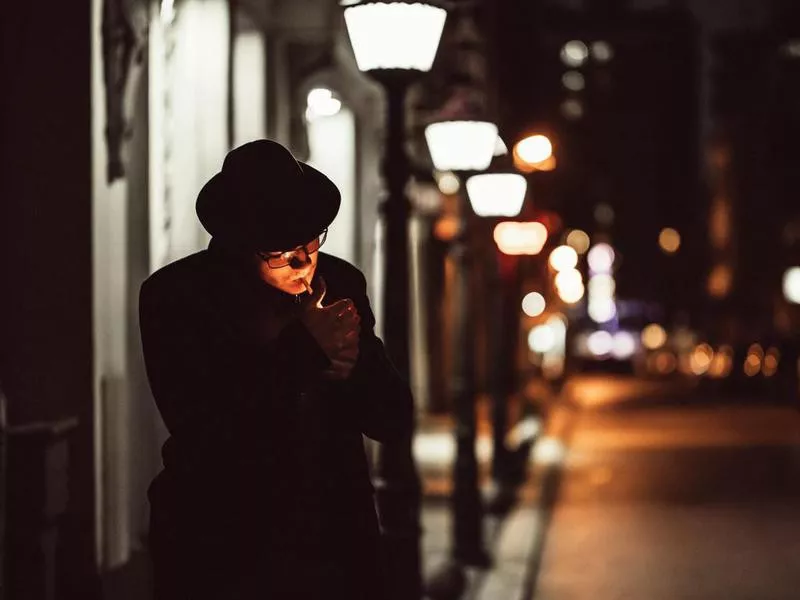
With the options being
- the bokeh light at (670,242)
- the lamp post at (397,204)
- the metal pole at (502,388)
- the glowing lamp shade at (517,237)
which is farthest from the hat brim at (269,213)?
the bokeh light at (670,242)

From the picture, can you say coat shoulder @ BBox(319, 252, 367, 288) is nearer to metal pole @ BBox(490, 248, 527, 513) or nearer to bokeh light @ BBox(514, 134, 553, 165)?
metal pole @ BBox(490, 248, 527, 513)

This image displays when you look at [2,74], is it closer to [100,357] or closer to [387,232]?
[100,357]

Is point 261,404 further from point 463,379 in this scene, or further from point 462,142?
point 463,379

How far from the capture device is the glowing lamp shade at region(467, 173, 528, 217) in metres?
13.8

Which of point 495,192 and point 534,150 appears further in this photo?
point 534,150

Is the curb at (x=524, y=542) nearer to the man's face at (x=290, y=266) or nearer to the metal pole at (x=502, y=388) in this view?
the metal pole at (x=502, y=388)

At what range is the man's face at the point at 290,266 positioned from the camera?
3.90 m

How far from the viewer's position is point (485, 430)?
90.8ft

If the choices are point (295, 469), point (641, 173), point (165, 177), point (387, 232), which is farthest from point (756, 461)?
point (641, 173)

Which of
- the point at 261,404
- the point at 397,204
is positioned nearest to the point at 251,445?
the point at 261,404

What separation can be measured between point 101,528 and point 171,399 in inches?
162

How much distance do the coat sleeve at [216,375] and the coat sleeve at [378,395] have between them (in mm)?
136

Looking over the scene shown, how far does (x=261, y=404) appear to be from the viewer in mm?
3830

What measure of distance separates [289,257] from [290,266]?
27 mm
